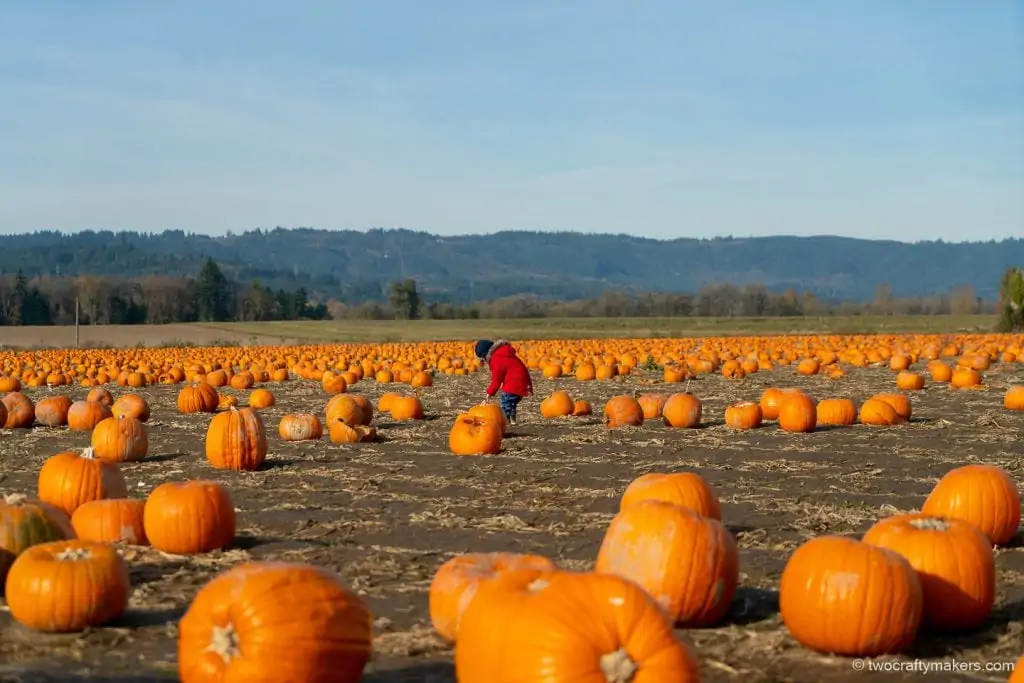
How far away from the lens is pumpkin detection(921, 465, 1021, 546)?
6953mm

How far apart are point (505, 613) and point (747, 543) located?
11.8ft

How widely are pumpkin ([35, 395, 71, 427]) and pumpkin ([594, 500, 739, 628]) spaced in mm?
11590

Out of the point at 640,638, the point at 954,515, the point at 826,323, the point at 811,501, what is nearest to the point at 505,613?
the point at 640,638

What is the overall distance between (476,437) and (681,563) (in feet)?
20.4

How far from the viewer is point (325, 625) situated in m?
4.50

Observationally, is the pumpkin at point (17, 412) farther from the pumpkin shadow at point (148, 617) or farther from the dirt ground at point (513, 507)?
the pumpkin shadow at point (148, 617)

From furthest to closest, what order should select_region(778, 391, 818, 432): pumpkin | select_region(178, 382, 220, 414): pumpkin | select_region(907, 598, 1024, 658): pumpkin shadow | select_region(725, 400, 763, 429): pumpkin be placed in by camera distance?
select_region(178, 382, 220, 414): pumpkin → select_region(725, 400, 763, 429): pumpkin → select_region(778, 391, 818, 432): pumpkin → select_region(907, 598, 1024, 658): pumpkin shadow

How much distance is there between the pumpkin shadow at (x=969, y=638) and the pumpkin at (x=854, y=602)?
135 millimetres

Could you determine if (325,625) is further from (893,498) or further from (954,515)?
(893,498)

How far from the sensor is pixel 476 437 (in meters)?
11.6

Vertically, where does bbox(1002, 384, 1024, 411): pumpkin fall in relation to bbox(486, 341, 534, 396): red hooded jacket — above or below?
below

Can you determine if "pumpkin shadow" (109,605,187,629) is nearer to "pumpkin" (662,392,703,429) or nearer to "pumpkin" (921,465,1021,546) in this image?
"pumpkin" (921,465,1021,546)

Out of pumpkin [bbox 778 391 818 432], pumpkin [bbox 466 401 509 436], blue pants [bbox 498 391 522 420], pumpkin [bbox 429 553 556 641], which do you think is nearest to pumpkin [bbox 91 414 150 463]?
pumpkin [bbox 466 401 509 436]

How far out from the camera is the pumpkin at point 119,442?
11.4m
